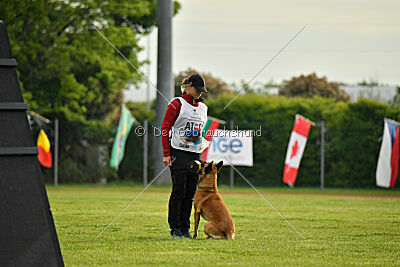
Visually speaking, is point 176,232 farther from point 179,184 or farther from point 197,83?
point 197,83

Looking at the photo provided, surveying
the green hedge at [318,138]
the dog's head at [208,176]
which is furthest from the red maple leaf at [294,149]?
the dog's head at [208,176]

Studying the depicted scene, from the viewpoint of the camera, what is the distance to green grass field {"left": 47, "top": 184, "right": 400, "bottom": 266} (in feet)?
21.1

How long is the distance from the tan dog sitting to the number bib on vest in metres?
0.36

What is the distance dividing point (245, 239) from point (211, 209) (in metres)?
0.55

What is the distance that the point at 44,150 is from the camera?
22.2m

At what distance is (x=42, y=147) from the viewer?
22.0m

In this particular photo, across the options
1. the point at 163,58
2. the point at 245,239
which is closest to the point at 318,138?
the point at 163,58

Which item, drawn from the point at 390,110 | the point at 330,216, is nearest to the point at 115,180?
the point at 390,110

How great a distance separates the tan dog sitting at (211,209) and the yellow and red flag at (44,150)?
1449 cm

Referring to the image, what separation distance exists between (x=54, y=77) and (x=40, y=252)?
897 inches

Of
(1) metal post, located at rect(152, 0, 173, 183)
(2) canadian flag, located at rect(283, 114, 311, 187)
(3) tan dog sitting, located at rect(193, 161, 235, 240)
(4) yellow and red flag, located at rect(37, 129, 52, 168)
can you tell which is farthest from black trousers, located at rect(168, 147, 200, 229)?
(1) metal post, located at rect(152, 0, 173, 183)

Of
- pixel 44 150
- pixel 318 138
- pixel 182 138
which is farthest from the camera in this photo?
pixel 318 138

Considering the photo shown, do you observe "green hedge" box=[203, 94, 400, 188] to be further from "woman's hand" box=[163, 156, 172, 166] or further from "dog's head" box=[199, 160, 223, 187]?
"woman's hand" box=[163, 156, 172, 166]

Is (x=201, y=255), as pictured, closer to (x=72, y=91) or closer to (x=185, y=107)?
(x=185, y=107)
